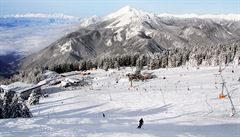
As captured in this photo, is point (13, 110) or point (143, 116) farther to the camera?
point (13, 110)

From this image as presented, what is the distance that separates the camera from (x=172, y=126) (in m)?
37.0

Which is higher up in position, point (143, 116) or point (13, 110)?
point (13, 110)

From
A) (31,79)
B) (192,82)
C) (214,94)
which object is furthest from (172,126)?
(31,79)

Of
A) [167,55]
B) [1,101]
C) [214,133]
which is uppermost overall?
[167,55]

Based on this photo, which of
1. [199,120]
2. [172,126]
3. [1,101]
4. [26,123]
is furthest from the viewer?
[1,101]

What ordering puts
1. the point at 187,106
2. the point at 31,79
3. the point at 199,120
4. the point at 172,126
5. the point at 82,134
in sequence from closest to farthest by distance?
1. the point at 82,134
2. the point at 172,126
3. the point at 199,120
4. the point at 187,106
5. the point at 31,79

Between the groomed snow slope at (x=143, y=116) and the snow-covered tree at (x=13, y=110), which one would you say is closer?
the groomed snow slope at (x=143, y=116)

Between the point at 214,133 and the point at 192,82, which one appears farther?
the point at 192,82

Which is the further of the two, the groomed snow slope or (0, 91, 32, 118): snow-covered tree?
(0, 91, 32, 118): snow-covered tree

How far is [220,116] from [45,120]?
770 inches

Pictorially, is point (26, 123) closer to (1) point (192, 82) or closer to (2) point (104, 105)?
(2) point (104, 105)

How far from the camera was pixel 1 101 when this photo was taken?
176 ft

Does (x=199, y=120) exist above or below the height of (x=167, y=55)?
below

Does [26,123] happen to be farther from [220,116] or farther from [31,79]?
[31,79]
